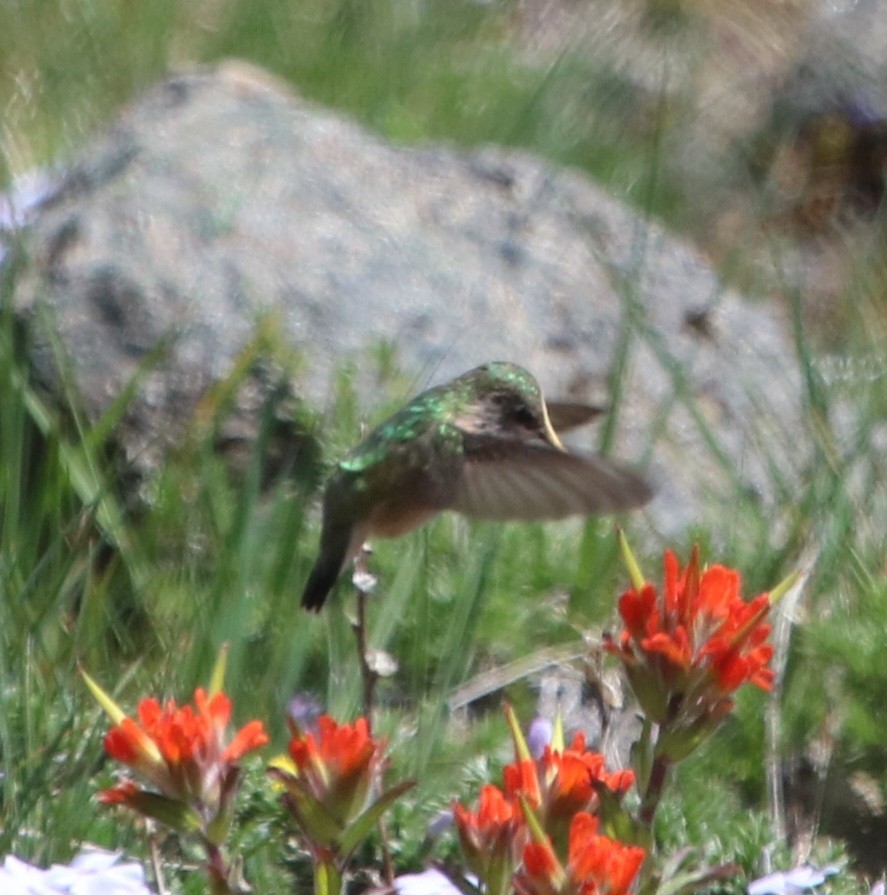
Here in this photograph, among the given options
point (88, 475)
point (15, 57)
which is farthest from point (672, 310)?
point (15, 57)

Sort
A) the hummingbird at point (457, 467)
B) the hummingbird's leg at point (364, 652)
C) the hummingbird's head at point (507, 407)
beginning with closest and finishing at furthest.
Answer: the hummingbird's leg at point (364, 652) → the hummingbird at point (457, 467) → the hummingbird's head at point (507, 407)

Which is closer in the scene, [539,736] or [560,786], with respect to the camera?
[560,786]

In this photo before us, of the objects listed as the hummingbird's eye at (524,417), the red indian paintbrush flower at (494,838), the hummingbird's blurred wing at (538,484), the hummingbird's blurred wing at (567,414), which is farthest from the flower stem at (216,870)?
the hummingbird's blurred wing at (567,414)

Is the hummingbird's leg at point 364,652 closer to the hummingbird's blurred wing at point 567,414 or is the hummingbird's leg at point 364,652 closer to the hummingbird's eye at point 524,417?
the hummingbird's eye at point 524,417

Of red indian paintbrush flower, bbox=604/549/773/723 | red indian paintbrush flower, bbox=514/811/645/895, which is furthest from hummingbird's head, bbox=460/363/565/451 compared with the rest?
red indian paintbrush flower, bbox=514/811/645/895

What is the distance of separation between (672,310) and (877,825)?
1.54 metres

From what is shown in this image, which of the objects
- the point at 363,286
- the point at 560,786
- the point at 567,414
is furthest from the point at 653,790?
the point at 363,286

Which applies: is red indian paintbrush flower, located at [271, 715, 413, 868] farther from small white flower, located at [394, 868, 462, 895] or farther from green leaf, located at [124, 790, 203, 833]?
small white flower, located at [394, 868, 462, 895]

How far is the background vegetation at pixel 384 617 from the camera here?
223 cm

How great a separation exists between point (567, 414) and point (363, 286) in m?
1.22

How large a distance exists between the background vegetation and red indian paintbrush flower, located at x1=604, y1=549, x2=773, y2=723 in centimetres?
71

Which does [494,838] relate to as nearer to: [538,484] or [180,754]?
[180,754]

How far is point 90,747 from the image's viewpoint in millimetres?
2029

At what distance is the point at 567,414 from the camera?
8.27ft
